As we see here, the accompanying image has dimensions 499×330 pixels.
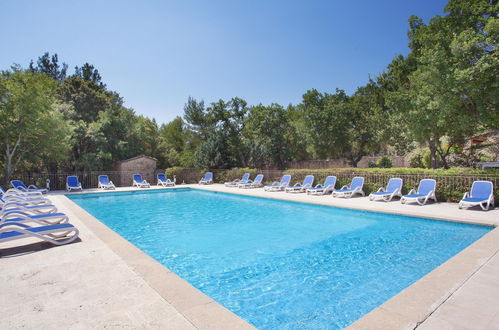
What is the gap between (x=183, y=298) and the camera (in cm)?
312

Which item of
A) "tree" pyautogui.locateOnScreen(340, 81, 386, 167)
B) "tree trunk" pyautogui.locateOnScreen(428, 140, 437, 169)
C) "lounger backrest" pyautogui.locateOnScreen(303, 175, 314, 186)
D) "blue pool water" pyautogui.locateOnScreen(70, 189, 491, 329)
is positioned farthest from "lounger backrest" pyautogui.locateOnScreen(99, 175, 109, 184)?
"tree trunk" pyautogui.locateOnScreen(428, 140, 437, 169)

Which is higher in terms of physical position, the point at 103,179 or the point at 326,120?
the point at 326,120

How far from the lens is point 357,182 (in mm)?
13266

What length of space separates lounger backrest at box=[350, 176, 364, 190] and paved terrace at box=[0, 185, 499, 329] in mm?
8012

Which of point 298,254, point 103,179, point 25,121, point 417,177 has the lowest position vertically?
point 298,254

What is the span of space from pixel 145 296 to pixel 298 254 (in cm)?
356

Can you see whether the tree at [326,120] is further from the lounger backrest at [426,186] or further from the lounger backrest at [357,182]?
the lounger backrest at [426,186]

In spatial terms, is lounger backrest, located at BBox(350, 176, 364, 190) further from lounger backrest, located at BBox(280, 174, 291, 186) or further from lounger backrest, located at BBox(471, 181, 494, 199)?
lounger backrest, located at BBox(471, 181, 494, 199)

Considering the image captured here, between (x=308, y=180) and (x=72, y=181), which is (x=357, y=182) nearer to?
(x=308, y=180)

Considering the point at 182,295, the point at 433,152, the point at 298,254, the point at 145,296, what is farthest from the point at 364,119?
the point at 145,296

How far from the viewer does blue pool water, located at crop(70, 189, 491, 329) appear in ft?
12.5

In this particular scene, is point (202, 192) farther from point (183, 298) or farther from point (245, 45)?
point (183, 298)

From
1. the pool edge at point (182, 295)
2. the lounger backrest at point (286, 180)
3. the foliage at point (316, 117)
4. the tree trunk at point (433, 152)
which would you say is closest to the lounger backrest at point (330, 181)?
the lounger backrest at point (286, 180)

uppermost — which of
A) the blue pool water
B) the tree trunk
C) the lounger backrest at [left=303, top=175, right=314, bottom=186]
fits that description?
the tree trunk
